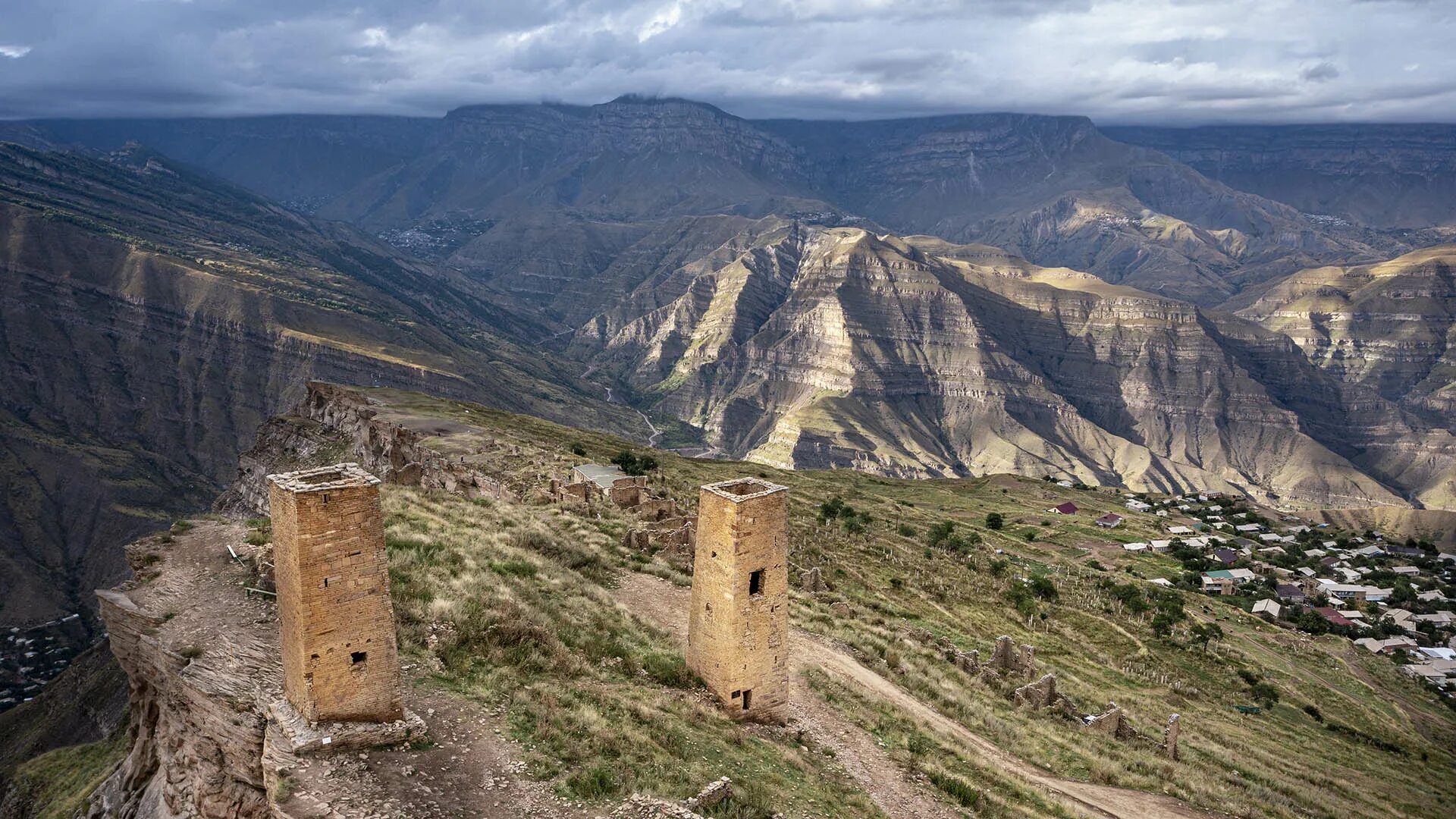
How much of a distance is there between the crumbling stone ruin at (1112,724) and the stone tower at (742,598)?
18.6 m

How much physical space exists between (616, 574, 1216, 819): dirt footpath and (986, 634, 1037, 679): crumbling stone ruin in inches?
411

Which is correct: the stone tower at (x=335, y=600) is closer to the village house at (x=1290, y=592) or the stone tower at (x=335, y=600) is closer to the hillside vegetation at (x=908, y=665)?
the hillside vegetation at (x=908, y=665)

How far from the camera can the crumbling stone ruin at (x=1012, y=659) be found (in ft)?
135

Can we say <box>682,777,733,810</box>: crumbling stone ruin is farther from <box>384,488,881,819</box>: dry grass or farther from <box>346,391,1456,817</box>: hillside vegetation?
<box>346,391,1456,817</box>: hillside vegetation

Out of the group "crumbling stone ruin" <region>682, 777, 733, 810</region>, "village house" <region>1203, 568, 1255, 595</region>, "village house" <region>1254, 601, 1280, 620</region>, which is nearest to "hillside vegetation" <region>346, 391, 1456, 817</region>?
"crumbling stone ruin" <region>682, 777, 733, 810</region>

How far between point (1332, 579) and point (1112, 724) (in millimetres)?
92756

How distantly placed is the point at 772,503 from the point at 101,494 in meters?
167

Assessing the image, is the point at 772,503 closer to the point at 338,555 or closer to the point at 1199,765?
the point at 338,555

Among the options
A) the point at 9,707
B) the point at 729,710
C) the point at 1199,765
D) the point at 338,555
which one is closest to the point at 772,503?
the point at 729,710

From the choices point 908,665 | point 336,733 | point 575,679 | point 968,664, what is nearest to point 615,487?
point 908,665

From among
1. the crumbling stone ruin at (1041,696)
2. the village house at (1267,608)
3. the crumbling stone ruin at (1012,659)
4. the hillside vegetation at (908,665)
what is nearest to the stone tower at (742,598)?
the hillside vegetation at (908,665)

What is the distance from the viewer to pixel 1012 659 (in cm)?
4175

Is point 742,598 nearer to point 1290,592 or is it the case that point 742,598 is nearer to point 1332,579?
point 1290,592

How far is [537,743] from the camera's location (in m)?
18.5
